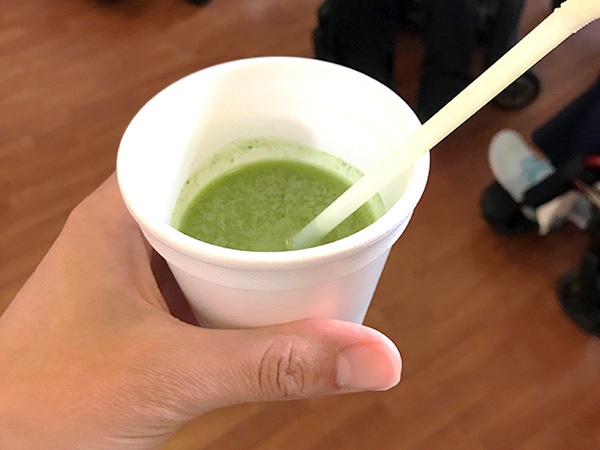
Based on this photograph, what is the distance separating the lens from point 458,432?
36.5 inches

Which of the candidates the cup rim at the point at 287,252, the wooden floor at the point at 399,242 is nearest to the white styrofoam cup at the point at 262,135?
the cup rim at the point at 287,252

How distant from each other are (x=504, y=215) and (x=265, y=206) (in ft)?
2.27

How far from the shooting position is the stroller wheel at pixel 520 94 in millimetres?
1363

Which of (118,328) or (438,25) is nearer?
(118,328)

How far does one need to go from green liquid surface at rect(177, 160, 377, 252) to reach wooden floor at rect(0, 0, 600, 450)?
454 mm

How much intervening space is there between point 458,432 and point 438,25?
0.84 meters

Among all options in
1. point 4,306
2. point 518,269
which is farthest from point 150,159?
point 518,269

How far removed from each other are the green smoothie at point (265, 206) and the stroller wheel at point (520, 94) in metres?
0.89

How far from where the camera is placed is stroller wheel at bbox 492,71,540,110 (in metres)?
1.36

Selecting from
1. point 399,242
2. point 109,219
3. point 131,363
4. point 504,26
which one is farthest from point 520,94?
point 131,363

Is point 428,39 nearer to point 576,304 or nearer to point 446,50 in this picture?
point 446,50

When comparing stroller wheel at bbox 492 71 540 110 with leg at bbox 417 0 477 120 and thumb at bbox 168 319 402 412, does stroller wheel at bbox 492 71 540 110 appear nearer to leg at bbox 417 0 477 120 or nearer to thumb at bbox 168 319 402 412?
leg at bbox 417 0 477 120

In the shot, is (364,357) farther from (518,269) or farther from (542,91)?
(542,91)

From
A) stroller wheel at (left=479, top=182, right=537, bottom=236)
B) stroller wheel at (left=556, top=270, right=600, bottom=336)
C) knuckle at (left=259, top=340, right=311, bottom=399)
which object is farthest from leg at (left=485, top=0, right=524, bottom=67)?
knuckle at (left=259, top=340, right=311, bottom=399)
